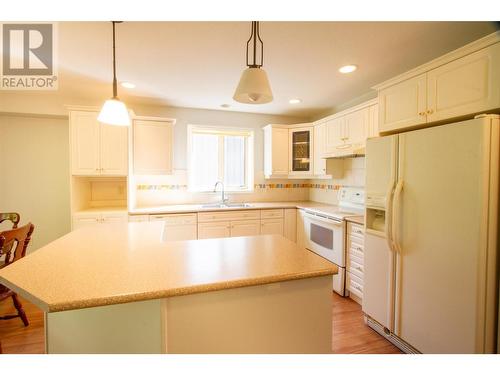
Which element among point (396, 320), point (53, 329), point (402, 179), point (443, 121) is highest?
point (443, 121)

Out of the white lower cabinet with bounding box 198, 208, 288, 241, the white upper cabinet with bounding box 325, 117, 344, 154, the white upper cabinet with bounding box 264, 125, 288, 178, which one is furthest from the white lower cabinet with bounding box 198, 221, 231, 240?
the white upper cabinet with bounding box 325, 117, 344, 154

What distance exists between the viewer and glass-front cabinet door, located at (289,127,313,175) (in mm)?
3482

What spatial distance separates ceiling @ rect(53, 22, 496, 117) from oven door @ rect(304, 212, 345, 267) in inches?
62.4

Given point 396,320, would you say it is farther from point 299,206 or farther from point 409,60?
point 409,60

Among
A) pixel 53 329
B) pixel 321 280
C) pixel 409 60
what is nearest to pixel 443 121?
pixel 409 60

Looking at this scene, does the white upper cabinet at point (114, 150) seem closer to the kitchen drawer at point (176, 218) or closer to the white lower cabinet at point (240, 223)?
the kitchen drawer at point (176, 218)

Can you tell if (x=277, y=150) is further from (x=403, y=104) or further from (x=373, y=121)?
(x=403, y=104)

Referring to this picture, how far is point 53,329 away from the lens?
1.12 m

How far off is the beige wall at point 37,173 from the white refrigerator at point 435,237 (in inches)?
150

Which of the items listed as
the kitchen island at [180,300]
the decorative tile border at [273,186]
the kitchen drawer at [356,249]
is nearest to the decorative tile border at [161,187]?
the decorative tile border at [273,186]

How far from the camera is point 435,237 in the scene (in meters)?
1.45

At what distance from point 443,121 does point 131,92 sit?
3.14 m

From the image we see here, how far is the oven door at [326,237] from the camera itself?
8.26 ft

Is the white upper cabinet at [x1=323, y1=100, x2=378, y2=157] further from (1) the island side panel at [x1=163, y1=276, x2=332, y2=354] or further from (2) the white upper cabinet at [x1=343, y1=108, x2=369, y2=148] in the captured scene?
(1) the island side panel at [x1=163, y1=276, x2=332, y2=354]
